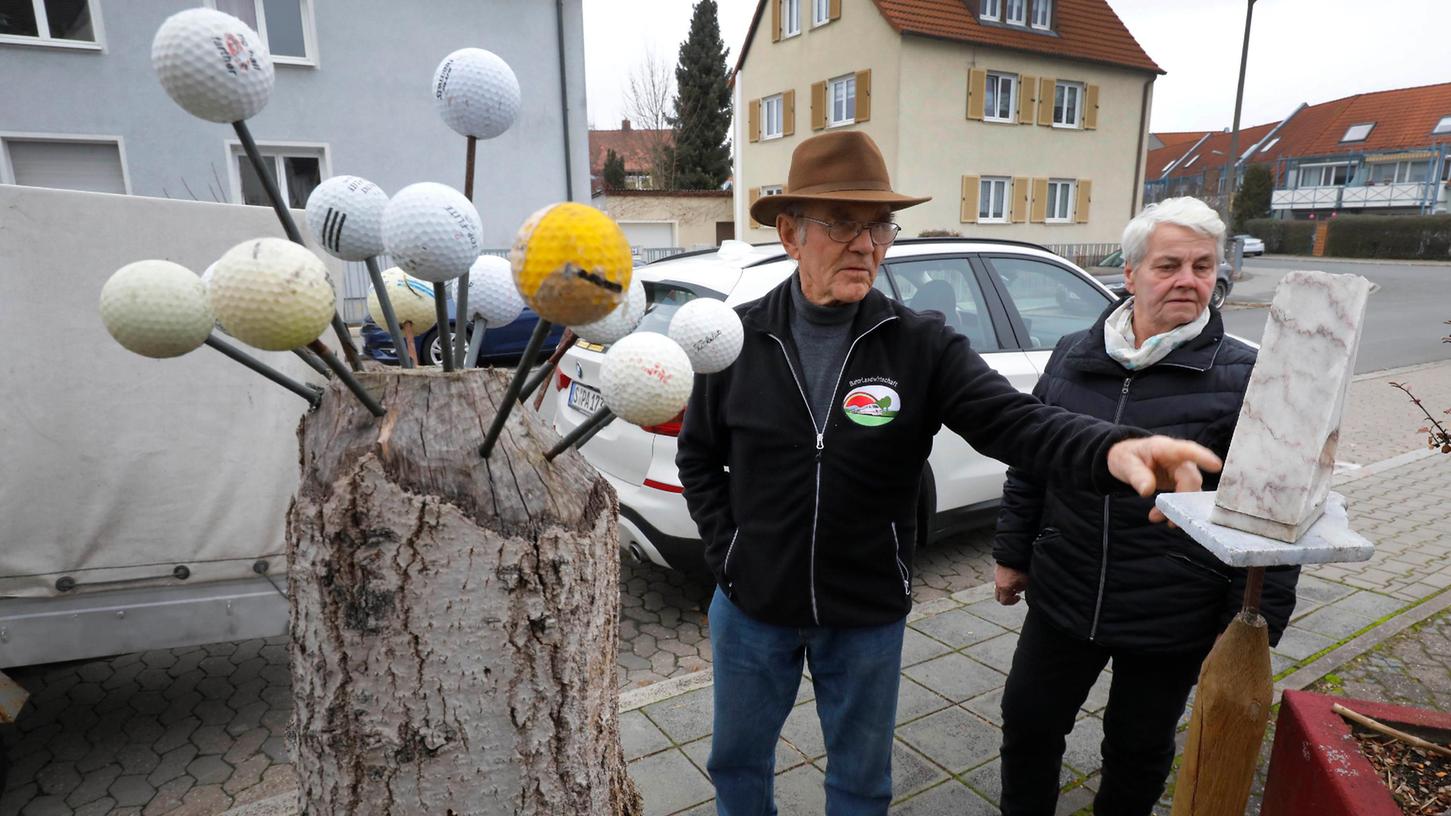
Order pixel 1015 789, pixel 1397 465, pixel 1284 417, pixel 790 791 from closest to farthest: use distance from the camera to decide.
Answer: pixel 1284 417, pixel 1015 789, pixel 790 791, pixel 1397 465

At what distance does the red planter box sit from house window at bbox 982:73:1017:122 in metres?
23.1

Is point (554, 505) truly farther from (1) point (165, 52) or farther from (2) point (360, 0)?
(2) point (360, 0)

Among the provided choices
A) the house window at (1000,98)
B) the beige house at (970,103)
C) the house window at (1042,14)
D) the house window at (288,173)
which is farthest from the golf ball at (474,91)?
the house window at (1042,14)

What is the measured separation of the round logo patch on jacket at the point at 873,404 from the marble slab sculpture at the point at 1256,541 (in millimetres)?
630

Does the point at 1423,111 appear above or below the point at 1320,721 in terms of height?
above

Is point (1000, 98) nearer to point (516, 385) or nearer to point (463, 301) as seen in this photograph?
point (463, 301)

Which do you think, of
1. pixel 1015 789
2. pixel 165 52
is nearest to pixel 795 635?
pixel 1015 789

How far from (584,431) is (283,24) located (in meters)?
14.6

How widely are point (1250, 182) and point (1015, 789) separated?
48881 millimetres

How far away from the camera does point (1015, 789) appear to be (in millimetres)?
2277

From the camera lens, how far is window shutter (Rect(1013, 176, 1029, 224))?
23.0 metres

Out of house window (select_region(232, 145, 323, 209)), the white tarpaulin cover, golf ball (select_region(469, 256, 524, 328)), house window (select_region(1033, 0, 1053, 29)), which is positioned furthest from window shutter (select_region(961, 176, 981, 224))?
golf ball (select_region(469, 256, 524, 328))

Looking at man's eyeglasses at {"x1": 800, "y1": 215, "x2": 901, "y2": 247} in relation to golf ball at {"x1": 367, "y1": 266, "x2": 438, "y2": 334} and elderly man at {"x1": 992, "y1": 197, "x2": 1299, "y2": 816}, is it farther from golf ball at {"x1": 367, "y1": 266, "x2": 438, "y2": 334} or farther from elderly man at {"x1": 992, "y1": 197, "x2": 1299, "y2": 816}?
golf ball at {"x1": 367, "y1": 266, "x2": 438, "y2": 334}

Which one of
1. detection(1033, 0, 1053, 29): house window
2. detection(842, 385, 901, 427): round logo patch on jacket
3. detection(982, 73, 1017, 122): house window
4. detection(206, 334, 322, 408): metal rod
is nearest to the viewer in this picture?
detection(206, 334, 322, 408): metal rod
